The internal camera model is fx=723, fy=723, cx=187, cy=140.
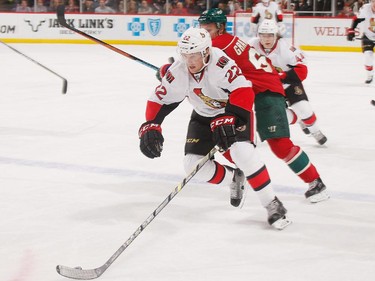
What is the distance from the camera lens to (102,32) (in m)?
14.7

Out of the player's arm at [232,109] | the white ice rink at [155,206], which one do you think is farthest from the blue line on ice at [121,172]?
the player's arm at [232,109]

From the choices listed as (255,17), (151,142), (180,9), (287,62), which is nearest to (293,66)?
(287,62)

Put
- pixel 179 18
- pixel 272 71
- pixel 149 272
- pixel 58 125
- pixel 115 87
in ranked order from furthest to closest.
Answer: pixel 179 18 < pixel 115 87 < pixel 58 125 < pixel 272 71 < pixel 149 272

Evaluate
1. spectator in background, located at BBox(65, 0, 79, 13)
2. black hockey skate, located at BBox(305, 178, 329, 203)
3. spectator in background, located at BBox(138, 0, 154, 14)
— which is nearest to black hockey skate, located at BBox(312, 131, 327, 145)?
black hockey skate, located at BBox(305, 178, 329, 203)

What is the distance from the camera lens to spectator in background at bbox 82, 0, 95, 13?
14.7 metres

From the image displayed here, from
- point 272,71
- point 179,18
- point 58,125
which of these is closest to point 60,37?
point 179,18

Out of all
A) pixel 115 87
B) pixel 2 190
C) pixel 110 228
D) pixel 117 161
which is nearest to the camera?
pixel 110 228

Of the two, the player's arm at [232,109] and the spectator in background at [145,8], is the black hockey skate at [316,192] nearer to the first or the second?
the player's arm at [232,109]

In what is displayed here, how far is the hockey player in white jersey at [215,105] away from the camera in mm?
3158

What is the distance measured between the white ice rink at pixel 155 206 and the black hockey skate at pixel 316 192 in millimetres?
48

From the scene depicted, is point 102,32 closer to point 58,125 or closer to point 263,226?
point 58,125

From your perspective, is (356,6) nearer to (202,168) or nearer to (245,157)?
(202,168)

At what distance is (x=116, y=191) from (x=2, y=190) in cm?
64

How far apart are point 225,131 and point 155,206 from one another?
815 millimetres
